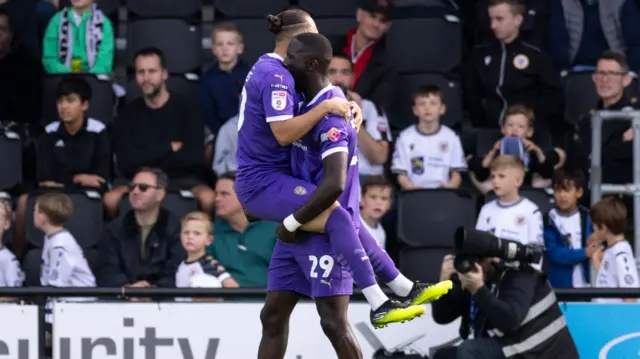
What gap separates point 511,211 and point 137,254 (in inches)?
99.0

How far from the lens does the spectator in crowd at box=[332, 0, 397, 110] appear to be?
11.3 meters

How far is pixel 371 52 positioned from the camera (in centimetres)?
1157

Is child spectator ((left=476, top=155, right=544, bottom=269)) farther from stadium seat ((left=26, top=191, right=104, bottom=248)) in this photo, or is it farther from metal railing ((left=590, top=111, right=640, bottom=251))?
stadium seat ((left=26, top=191, right=104, bottom=248))

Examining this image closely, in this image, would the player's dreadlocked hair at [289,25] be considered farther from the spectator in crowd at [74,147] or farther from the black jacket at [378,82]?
the spectator in crowd at [74,147]

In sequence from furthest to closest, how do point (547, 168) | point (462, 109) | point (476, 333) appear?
point (462, 109), point (547, 168), point (476, 333)

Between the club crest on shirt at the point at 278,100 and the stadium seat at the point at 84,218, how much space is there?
4139 mm

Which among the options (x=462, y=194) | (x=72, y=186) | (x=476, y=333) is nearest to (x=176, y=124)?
(x=72, y=186)

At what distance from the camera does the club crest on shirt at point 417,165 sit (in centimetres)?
1080

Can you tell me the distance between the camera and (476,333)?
352 inches

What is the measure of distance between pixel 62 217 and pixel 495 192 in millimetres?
2926

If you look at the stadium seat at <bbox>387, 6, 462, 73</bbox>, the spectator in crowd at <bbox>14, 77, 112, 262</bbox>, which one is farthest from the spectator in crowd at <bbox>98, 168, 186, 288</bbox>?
the stadium seat at <bbox>387, 6, 462, 73</bbox>

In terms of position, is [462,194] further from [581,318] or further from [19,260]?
[19,260]

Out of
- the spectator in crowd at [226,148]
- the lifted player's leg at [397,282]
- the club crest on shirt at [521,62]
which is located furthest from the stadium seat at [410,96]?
the lifted player's leg at [397,282]

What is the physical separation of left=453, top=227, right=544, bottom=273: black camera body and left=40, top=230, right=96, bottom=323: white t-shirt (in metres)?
2.72
